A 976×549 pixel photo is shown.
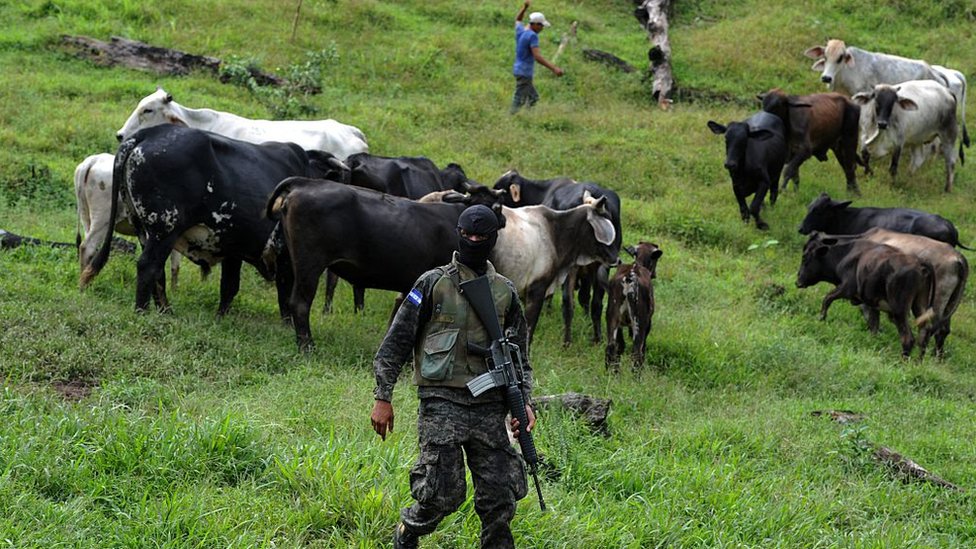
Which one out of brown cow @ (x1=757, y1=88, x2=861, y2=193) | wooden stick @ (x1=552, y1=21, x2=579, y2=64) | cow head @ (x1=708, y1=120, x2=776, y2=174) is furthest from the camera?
wooden stick @ (x1=552, y1=21, x2=579, y2=64)

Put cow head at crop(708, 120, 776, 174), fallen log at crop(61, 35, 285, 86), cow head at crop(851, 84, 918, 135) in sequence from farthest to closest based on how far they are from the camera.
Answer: fallen log at crop(61, 35, 285, 86) < cow head at crop(851, 84, 918, 135) < cow head at crop(708, 120, 776, 174)

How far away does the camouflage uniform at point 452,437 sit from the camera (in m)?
5.12

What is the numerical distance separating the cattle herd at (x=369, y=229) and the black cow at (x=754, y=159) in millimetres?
1370

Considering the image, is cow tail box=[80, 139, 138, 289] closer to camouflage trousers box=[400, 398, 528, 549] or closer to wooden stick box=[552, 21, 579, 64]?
camouflage trousers box=[400, 398, 528, 549]

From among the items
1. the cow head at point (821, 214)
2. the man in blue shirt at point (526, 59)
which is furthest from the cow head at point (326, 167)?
the man in blue shirt at point (526, 59)

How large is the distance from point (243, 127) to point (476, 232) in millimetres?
8617

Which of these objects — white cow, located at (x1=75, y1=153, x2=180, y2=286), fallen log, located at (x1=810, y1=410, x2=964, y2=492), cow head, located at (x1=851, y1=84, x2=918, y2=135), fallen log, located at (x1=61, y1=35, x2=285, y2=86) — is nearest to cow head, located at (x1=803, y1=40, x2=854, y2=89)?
cow head, located at (x1=851, y1=84, x2=918, y2=135)

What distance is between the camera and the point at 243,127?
13.1m

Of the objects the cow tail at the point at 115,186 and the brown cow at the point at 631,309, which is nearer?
the cow tail at the point at 115,186

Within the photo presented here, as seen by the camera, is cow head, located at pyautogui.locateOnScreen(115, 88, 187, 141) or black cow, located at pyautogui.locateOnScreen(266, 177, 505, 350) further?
cow head, located at pyautogui.locateOnScreen(115, 88, 187, 141)

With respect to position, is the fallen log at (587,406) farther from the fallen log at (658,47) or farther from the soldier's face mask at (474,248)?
the fallen log at (658,47)

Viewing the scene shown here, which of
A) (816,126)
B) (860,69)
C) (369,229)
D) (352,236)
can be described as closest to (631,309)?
(369,229)

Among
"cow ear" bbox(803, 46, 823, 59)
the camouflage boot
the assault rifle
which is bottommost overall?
the camouflage boot

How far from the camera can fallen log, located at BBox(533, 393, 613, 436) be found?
317 inches
